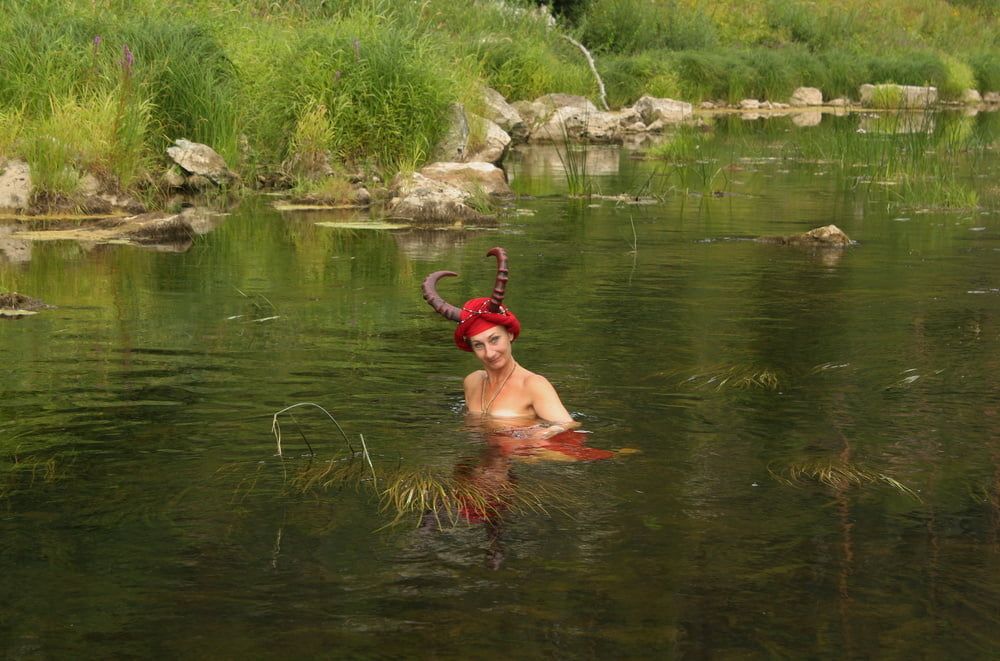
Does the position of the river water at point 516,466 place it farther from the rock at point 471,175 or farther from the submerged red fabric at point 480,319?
the rock at point 471,175

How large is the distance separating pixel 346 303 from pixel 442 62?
440 inches

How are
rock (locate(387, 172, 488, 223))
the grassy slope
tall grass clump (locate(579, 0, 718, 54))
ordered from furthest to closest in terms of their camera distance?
tall grass clump (locate(579, 0, 718, 54)) < the grassy slope < rock (locate(387, 172, 488, 223))

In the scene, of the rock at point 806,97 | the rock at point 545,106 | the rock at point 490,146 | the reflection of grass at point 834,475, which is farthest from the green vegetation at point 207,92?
the rock at point 806,97

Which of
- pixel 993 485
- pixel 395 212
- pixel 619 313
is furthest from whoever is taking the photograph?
pixel 395 212

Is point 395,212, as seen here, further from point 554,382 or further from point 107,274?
point 554,382

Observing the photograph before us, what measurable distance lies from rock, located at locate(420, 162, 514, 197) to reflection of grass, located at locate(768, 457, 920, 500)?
11.8m

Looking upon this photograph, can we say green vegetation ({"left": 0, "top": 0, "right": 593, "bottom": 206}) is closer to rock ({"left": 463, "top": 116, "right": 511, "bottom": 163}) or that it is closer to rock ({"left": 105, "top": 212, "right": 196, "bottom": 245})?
rock ({"left": 463, "top": 116, "right": 511, "bottom": 163})

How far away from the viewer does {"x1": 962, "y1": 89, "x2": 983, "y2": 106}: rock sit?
45.1 meters

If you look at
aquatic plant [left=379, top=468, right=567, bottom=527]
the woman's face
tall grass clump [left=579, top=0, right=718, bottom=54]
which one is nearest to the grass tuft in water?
the woman's face

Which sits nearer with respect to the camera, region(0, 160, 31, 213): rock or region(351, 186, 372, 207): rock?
region(0, 160, 31, 213): rock

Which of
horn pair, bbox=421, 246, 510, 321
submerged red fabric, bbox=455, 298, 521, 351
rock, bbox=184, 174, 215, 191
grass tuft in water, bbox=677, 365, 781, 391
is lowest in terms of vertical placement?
grass tuft in water, bbox=677, 365, 781, 391

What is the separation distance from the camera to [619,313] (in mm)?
10742

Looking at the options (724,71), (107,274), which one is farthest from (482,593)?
(724,71)

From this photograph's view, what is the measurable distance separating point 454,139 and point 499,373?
42.6ft
